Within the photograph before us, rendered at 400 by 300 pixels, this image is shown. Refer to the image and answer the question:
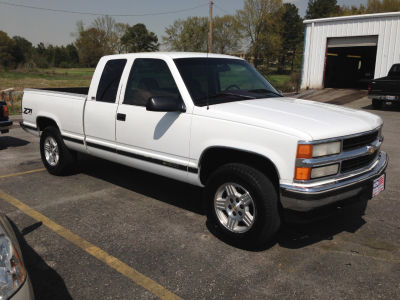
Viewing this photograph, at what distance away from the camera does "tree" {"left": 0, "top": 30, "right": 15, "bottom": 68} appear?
71250mm

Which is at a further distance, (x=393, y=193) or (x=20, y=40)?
(x=20, y=40)

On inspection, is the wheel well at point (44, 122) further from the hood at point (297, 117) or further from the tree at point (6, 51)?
the tree at point (6, 51)

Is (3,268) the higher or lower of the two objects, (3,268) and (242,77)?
the lower

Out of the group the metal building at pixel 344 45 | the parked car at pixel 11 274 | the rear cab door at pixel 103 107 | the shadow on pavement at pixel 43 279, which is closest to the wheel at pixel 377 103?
the metal building at pixel 344 45

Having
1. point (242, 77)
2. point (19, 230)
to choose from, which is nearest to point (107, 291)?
point (19, 230)

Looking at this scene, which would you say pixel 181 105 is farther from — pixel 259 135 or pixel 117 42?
pixel 117 42

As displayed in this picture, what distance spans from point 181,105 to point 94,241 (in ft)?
5.48

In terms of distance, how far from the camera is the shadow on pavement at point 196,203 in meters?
4.01

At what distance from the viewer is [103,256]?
11.7 feet

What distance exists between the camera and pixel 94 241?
3.87m

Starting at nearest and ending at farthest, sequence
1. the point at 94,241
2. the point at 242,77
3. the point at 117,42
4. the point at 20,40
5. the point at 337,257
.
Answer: the point at 337,257, the point at 94,241, the point at 242,77, the point at 117,42, the point at 20,40

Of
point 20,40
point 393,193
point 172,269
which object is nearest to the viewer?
point 172,269

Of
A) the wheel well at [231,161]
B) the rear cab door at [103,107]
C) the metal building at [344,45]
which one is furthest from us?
the metal building at [344,45]

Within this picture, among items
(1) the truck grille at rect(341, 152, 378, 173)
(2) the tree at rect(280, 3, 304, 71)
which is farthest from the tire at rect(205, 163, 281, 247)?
(2) the tree at rect(280, 3, 304, 71)
